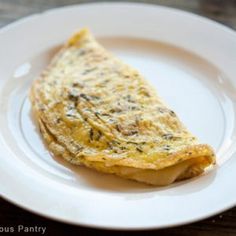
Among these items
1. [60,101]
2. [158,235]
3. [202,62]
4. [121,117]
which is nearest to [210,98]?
[202,62]

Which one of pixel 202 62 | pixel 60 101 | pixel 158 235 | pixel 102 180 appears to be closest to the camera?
pixel 158 235

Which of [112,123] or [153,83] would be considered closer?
[112,123]

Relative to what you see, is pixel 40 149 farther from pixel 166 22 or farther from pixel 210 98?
pixel 166 22

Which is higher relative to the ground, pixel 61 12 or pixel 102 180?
pixel 61 12

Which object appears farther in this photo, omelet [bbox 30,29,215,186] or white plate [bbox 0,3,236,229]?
omelet [bbox 30,29,215,186]
